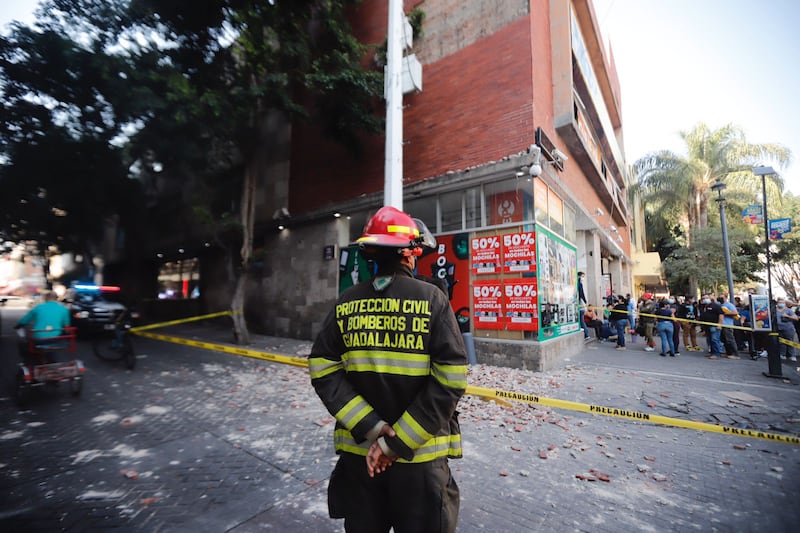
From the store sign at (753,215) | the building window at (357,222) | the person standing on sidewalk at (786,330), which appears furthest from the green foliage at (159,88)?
the store sign at (753,215)

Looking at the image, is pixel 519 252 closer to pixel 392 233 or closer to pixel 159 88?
pixel 392 233

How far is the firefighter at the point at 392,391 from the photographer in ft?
5.75

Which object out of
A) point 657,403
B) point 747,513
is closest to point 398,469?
point 747,513

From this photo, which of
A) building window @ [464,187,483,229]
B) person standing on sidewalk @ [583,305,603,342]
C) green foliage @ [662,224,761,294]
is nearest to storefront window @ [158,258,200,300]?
building window @ [464,187,483,229]

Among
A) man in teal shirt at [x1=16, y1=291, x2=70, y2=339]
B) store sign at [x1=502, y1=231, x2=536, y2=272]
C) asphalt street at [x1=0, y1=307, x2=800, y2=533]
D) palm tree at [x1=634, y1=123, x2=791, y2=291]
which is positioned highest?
palm tree at [x1=634, y1=123, x2=791, y2=291]

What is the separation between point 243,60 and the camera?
12.2m

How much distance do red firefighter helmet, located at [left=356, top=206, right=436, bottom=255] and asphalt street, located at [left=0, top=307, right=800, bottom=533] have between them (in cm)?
244

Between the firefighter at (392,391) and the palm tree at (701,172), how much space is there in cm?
3000

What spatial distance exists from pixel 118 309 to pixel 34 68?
7754mm

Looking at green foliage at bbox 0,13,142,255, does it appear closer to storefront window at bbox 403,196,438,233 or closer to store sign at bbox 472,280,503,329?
storefront window at bbox 403,196,438,233

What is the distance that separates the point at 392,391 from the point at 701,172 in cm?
3294

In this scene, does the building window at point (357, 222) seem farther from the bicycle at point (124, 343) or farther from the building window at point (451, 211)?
the bicycle at point (124, 343)

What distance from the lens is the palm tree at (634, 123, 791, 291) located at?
80.3 feet

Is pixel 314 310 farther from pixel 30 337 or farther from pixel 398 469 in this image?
pixel 398 469
